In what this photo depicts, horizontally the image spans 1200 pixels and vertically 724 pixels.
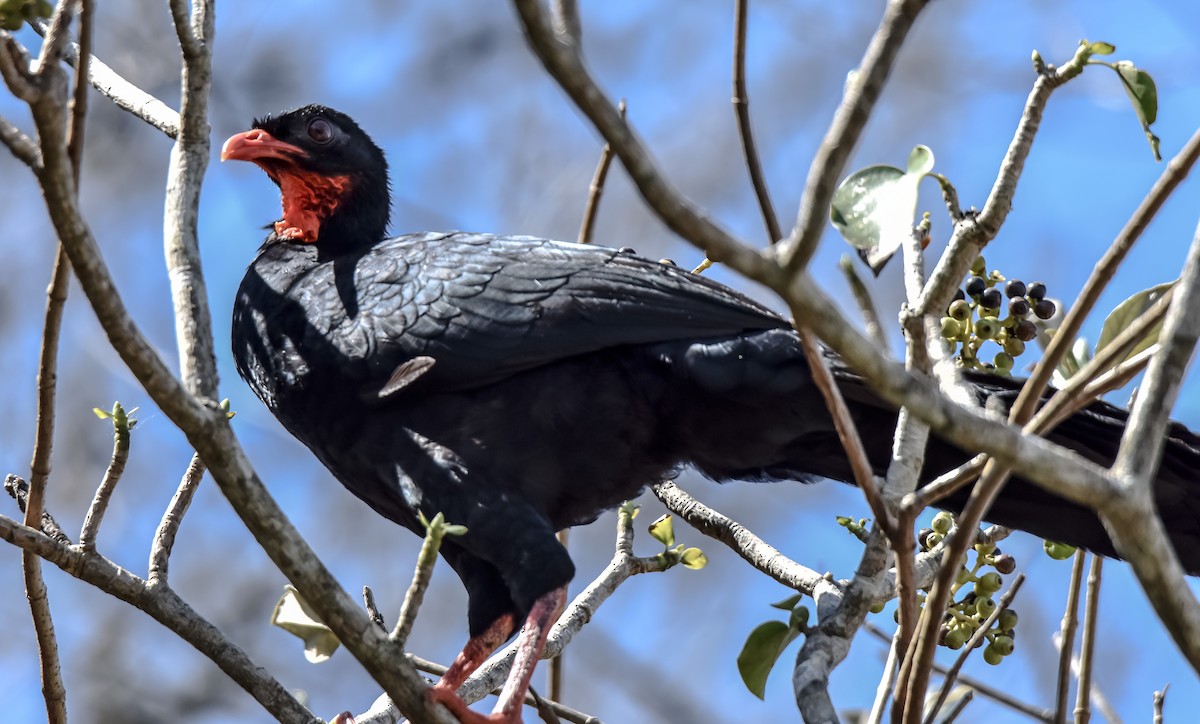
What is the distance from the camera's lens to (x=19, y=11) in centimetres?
268

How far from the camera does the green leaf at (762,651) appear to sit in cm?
339

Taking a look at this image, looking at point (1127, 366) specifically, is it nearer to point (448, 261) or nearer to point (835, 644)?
point (835, 644)

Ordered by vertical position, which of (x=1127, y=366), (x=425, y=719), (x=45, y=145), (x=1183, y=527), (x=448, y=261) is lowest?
(x=425, y=719)

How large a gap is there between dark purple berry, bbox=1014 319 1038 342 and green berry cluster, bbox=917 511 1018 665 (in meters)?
0.46

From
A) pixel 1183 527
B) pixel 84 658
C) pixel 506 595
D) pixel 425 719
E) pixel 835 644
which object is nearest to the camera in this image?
pixel 425 719

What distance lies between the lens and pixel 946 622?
3.51 m

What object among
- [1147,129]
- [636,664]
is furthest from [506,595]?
[636,664]

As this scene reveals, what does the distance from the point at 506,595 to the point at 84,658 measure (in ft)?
23.6

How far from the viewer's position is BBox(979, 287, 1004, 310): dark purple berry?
3311 mm

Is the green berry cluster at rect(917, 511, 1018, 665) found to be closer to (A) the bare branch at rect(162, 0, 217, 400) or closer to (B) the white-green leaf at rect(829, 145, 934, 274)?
→ (B) the white-green leaf at rect(829, 145, 934, 274)

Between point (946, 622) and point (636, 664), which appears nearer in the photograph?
point (946, 622)

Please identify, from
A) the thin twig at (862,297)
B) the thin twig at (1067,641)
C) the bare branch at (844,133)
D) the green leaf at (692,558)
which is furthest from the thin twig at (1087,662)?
the bare branch at (844,133)

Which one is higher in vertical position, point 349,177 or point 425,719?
point 349,177

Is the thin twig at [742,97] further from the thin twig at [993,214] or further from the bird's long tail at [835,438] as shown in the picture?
the bird's long tail at [835,438]
